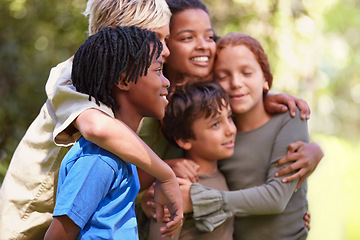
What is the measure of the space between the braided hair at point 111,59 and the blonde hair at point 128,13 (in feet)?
1.46

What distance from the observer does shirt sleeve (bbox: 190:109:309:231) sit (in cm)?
275

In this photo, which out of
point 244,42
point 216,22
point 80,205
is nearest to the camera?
point 80,205

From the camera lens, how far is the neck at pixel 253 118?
3164mm

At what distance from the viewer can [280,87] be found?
706 centimetres

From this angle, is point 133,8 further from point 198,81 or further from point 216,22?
point 216,22

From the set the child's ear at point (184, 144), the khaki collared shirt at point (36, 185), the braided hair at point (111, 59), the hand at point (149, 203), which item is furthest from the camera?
the child's ear at point (184, 144)

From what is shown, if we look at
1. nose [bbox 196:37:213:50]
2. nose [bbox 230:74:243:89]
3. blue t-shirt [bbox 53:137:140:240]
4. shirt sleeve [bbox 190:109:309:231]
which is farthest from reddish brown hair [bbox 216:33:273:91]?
blue t-shirt [bbox 53:137:140:240]

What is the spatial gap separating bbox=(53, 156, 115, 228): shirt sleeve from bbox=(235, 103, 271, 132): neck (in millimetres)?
1395

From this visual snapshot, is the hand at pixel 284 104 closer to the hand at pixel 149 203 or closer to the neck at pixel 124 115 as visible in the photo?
the hand at pixel 149 203

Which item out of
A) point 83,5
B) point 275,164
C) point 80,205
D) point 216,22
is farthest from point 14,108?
point 80,205

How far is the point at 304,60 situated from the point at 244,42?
14.5ft

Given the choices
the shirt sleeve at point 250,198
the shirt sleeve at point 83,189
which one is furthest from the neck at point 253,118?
the shirt sleeve at point 83,189

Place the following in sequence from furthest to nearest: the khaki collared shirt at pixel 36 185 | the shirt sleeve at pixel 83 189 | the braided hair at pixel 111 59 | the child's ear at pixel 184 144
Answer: the child's ear at pixel 184 144, the khaki collared shirt at pixel 36 185, the braided hair at pixel 111 59, the shirt sleeve at pixel 83 189

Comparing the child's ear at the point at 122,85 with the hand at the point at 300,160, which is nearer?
the child's ear at the point at 122,85
